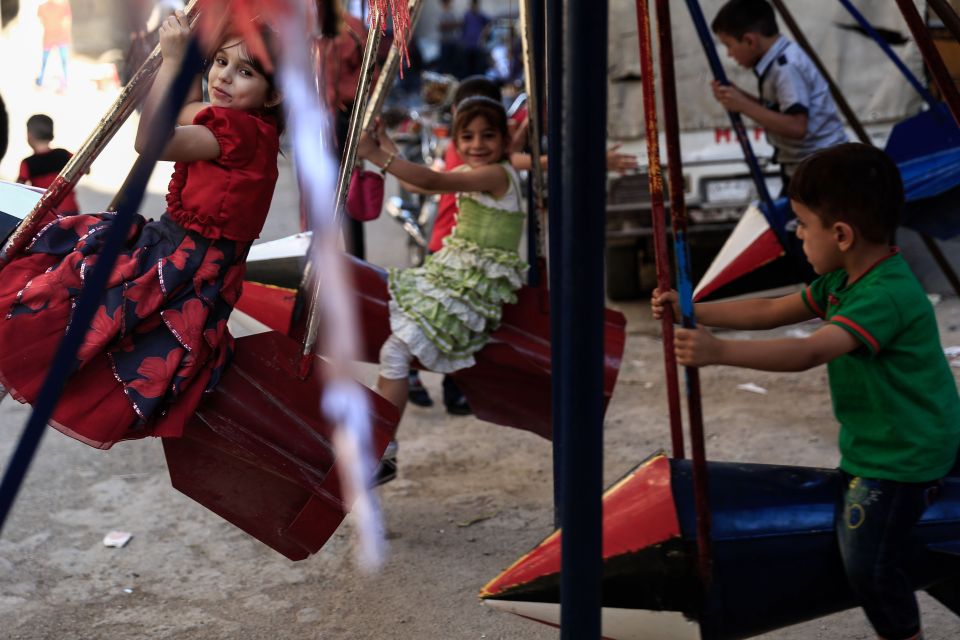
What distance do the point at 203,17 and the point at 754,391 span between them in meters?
3.27

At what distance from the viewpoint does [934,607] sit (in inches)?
110

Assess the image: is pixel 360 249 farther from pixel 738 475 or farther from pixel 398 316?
pixel 738 475

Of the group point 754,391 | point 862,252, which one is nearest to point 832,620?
point 862,252

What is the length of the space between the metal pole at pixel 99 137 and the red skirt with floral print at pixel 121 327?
118 mm

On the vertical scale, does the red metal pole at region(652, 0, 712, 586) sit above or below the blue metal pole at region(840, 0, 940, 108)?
below

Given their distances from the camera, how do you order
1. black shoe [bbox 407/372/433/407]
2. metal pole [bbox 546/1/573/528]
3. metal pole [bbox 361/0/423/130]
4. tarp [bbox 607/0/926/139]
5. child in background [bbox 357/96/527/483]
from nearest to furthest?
metal pole [bbox 546/1/573/528]
metal pole [bbox 361/0/423/130]
child in background [bbox 357/96/527/483]
black shoe [bbox 407/372/433/407]
tarp [bbox 607/0/926/139]

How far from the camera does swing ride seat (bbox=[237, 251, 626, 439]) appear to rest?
3307 mm

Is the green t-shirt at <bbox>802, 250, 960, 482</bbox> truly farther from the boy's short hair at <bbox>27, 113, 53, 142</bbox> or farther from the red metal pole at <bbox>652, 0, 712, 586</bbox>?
the boy's short hair at <bbox>27, 113, 53, 142</bbox>

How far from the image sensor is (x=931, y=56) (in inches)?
93.5

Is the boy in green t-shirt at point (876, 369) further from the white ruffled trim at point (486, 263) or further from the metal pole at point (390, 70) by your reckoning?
the white ruffled trim at point (486, 263)

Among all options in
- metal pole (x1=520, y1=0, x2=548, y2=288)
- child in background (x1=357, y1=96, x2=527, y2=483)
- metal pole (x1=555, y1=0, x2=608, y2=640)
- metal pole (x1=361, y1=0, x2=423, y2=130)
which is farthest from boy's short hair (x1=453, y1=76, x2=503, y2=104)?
metal pole (x1=555, y1=0, x2=608, y2=640)

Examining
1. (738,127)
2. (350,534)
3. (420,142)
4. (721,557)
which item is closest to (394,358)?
(350,534)

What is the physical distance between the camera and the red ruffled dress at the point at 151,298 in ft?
7.18

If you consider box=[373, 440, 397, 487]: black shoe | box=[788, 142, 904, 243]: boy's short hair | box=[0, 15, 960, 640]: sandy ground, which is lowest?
box=[0, 15, 960, 640]: sandy ground
